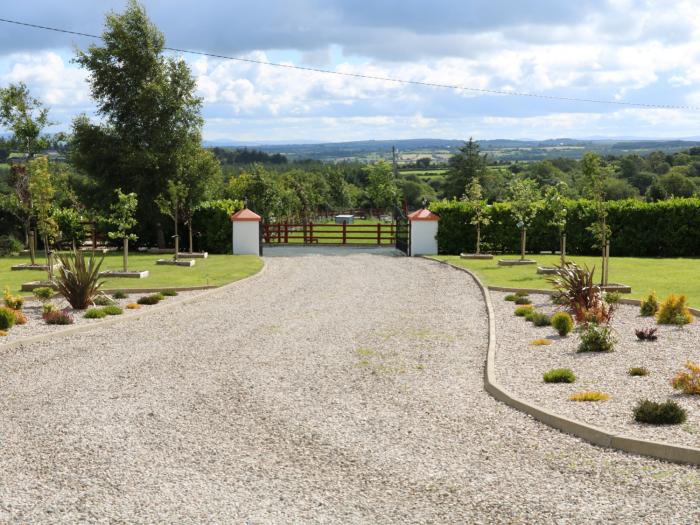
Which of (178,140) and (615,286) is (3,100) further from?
(615,286)

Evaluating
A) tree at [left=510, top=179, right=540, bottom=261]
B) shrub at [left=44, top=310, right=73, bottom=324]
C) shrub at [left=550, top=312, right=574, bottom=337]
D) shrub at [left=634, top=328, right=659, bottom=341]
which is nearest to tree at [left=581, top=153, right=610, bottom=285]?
shrub at [left=550, top=312, right=574, bottom=337]

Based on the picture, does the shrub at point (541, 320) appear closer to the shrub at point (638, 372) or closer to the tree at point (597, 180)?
the shrub at point (638, 372)

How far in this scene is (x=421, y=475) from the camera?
825 centimetres

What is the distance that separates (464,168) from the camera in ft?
317

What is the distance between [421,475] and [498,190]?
99906 millimetres

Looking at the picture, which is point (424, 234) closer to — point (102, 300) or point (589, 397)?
point (102, 300)

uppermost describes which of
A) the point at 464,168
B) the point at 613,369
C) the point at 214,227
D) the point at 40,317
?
the point at 464,168

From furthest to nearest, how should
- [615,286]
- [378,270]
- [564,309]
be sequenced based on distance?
[378,270] → [615,286] → [564,309]

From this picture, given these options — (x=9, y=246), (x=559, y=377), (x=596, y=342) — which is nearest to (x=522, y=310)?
(x=596, y=342)

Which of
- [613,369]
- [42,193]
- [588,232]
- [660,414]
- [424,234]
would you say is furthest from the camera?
[424,234]

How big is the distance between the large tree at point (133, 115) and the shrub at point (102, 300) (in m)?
19.5

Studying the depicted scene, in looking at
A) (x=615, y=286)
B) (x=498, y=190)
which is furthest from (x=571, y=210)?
(x=498, y=190)

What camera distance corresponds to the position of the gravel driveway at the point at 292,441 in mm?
7441

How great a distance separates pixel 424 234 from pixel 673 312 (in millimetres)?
22198
